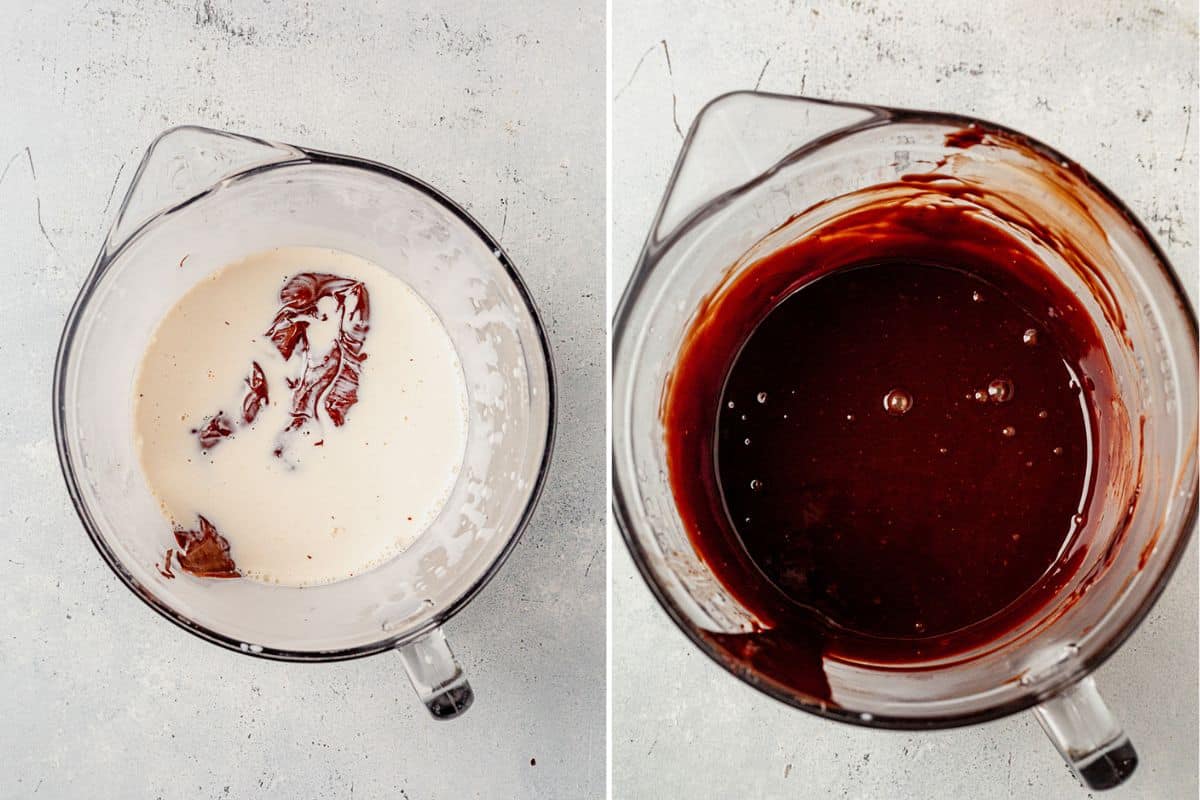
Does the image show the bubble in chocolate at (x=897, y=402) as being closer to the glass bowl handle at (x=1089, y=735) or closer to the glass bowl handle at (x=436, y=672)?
the glass bowl handle at (x=1089, y=735)

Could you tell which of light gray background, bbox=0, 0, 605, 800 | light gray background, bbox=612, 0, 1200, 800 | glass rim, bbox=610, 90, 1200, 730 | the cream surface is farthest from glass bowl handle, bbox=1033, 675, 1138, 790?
the cream surface

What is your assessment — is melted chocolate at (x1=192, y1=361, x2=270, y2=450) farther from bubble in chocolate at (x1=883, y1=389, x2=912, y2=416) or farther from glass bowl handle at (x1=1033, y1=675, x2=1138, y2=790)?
glass bowl handle at (x1=1033, y1=675, x2=1138, y2=790)

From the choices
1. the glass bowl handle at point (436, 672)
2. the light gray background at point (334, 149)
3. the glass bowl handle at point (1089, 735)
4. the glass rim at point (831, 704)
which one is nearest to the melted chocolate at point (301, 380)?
the light gray background at point (334, 149)

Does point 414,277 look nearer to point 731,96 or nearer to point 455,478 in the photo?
point 455,478

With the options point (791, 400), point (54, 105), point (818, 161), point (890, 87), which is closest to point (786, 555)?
point (791, 400)

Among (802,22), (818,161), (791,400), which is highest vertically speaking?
(802,22)

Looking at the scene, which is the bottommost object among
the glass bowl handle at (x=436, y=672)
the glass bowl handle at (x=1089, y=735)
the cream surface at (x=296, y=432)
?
the glass bowl handle at (x=436, y=672)
